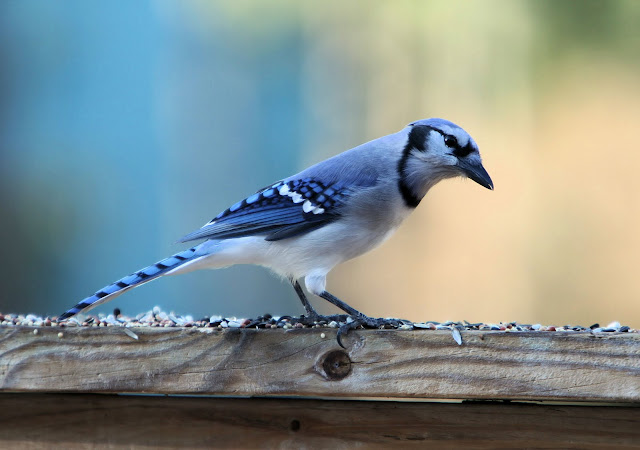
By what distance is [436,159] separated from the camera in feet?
9.14

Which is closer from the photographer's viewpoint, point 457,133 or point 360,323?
point 360,323

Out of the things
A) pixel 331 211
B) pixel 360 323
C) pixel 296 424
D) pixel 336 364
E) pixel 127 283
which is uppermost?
pixel 331 211

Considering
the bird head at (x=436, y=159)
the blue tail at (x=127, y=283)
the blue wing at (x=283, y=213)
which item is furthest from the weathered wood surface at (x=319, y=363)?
the bird head at (x=436, y=159)

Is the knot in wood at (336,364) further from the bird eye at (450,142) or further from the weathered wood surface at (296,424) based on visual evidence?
the bird eye at (450,142)

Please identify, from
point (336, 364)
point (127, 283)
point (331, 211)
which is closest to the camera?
point (336, 364)

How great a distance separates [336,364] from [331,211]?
0.80 m

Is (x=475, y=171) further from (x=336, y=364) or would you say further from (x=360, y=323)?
(x=336, y=364)

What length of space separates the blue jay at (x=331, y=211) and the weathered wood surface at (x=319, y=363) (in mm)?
541

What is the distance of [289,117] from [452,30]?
124 centimetres

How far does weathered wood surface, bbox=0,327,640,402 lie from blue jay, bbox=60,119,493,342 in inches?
21.3

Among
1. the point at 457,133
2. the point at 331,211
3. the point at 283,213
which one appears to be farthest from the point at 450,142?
the point at 283,213

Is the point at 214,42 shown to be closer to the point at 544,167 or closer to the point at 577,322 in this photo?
the point at 544,167

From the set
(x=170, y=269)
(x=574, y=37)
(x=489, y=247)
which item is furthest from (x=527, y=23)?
(x=170, y=269)

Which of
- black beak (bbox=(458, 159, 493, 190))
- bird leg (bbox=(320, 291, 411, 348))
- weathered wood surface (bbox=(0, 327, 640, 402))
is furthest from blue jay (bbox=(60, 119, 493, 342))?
weathered wood surface (bbox=(0, 327, 640, 402))
